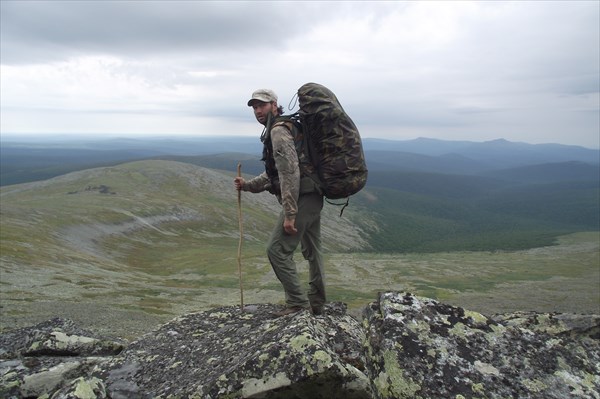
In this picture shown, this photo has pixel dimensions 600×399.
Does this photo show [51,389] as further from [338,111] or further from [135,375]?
[338,111]

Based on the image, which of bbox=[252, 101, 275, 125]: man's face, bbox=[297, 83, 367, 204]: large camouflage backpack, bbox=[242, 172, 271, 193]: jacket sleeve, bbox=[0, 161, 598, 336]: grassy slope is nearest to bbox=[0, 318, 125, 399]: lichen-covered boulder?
bbox=[242, 172, 271, 193]: jacket sleeve

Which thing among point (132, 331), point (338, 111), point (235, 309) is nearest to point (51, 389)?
point (235, 309)

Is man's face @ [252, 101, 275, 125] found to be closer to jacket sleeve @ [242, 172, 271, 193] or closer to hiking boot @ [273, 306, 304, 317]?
jacket sleeve @ [242, 172, 271, 193]

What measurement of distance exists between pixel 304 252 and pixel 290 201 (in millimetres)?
2228

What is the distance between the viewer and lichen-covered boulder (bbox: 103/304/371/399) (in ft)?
27.6

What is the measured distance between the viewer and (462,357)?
26.3 ft

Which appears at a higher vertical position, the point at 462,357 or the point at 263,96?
the point at 263,96

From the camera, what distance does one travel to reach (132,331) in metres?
33.2

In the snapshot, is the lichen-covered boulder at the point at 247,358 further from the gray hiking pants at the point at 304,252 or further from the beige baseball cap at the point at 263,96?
the beige baseball cap at the point at 263,96

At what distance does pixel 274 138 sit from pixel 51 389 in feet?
28.6

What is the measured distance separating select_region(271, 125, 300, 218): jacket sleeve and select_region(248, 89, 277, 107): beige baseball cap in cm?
110

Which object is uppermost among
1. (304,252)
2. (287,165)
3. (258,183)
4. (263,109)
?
(263,109)

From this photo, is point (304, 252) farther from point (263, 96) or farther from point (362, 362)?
point (263, 96)

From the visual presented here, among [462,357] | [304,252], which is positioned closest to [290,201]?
[304,252]
